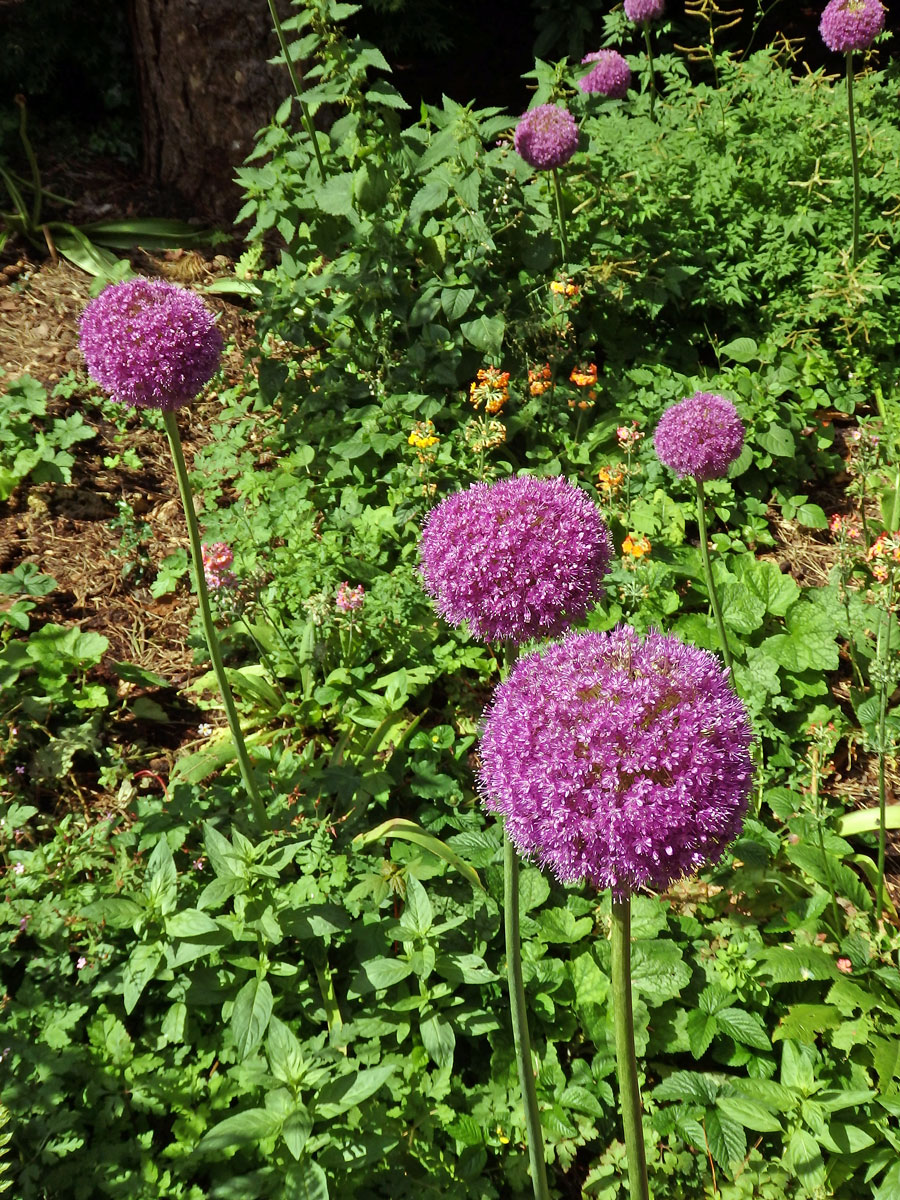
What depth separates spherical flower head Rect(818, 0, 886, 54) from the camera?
13.9ft

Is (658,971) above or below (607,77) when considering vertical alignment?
below

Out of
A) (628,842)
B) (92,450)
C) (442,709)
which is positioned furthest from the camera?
(92,450)

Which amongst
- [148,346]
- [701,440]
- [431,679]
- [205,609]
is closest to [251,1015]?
[205,609]

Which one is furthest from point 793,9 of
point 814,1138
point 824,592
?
point 814,1138

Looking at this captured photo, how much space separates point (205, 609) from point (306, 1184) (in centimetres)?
135

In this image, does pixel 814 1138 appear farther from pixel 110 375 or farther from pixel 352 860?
pixel 110 375

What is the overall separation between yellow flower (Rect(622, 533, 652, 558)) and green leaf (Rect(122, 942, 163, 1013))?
216 cm

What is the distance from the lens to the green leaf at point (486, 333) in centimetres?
394

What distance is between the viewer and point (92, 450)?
14.8ft

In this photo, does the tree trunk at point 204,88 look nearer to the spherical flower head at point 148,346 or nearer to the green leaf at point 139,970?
the spherical flower head at point 148,346

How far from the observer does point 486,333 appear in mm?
3961

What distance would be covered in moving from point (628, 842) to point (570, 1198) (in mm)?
1527

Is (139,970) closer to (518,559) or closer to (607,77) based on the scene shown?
(518,559)

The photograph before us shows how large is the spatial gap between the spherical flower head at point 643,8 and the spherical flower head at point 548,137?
172 centimetres
